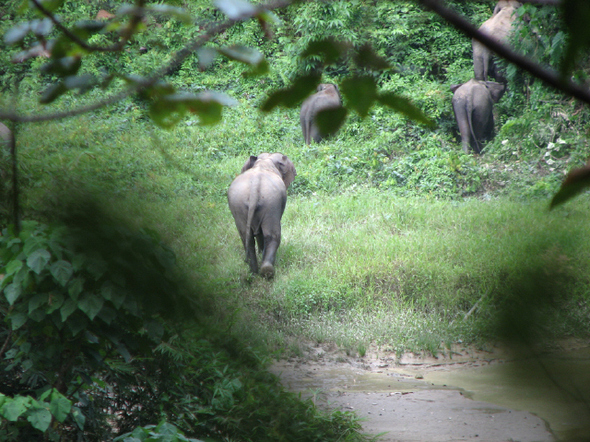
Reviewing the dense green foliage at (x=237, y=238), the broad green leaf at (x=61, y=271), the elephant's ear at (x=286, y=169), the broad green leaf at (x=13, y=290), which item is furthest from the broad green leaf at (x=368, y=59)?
the elephant's ear at (x=286, y=169)

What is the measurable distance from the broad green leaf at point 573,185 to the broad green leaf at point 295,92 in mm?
180

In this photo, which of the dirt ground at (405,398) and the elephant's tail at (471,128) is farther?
the elephant's tail at (471,128)

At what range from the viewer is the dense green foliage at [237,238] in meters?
0.40

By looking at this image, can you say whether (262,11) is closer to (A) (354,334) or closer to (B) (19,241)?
(B) (19,241)

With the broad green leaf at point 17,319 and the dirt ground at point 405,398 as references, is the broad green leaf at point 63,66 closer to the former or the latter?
the broad green leaf at point 17,319

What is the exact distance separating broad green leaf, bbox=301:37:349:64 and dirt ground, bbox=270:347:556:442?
215cm

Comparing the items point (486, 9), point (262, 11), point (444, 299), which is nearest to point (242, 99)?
point (486, 9)

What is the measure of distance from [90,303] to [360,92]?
133 cm

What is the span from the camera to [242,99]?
25.1ft

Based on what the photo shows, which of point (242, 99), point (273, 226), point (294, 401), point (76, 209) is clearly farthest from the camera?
point (242, 99)

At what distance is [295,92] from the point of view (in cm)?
38

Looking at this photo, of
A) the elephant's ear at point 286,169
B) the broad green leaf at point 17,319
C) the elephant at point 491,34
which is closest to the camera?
the broad green leaf at point 17,319

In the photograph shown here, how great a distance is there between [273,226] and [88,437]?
8.67 feet

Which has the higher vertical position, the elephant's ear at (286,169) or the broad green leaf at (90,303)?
the elephant's ear at (286,169)
